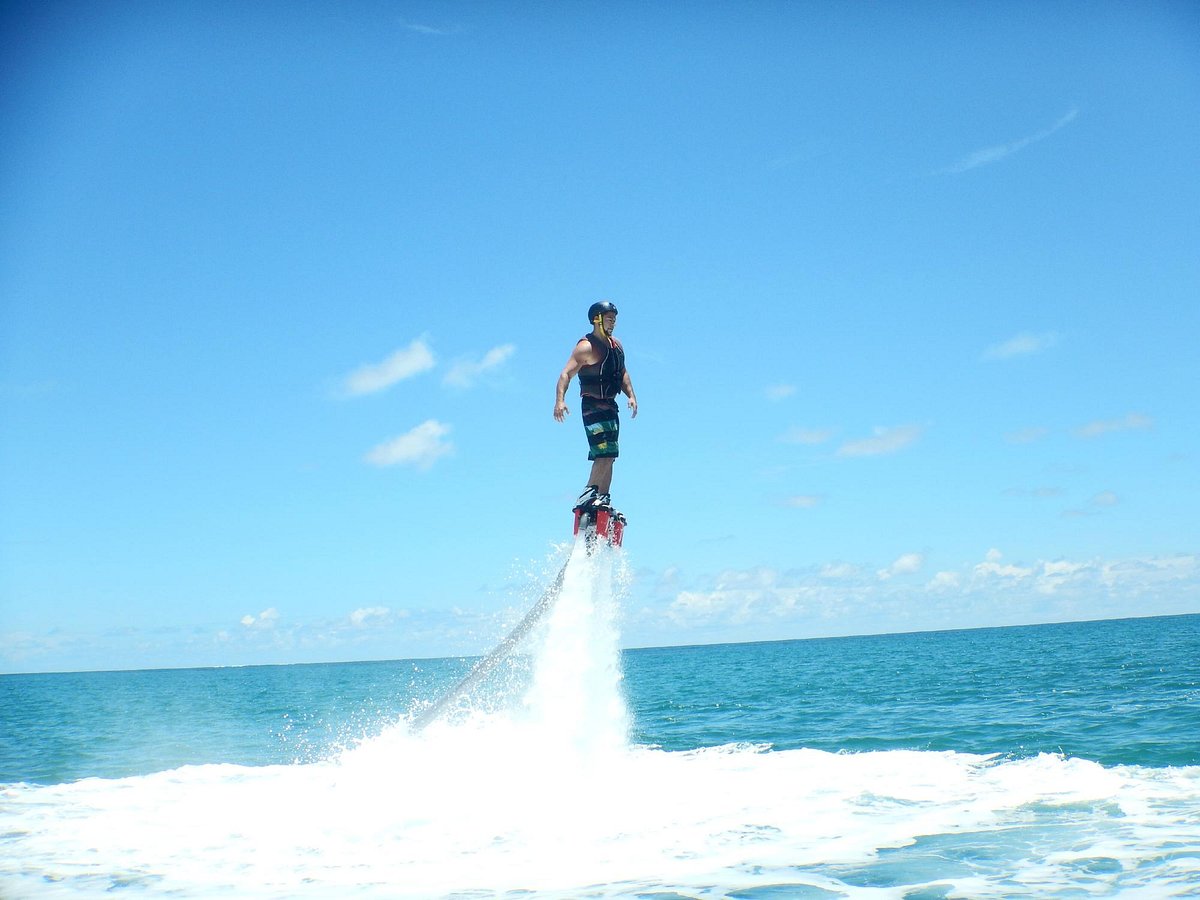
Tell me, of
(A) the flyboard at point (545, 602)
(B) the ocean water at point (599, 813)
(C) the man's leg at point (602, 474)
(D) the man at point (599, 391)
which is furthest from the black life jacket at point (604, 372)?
(B) the ocean water at point (599, 813)

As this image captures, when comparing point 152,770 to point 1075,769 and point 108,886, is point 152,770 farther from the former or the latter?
point 1075,769

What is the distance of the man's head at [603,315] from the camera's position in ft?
36.2

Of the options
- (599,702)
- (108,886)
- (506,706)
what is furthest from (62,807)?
(599,702)

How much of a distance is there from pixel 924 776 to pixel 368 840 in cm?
1024

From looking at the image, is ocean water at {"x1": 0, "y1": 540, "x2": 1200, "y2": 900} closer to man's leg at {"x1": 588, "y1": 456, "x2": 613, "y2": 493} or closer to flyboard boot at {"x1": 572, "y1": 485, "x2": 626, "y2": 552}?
flyboard boot at {"x1": 572, "y1": 485, "x2": 626, "y2": 552}

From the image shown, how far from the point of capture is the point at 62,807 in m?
15.8

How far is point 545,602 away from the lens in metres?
12.5

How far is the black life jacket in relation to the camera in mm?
11102

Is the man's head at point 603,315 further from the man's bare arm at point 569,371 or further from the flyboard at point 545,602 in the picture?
the flyboard at point 545,602

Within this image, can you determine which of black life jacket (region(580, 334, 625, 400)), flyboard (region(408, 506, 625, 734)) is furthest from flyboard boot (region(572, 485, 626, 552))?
black life jacket (region(580, 334, 625, 400))

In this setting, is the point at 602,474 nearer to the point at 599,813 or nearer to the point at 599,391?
the point at 599,391

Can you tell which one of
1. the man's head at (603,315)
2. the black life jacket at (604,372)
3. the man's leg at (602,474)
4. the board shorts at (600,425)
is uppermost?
the man's head at (603,315)

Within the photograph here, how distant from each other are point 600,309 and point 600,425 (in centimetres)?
151

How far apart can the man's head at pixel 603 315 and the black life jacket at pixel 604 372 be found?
0.15 meters
